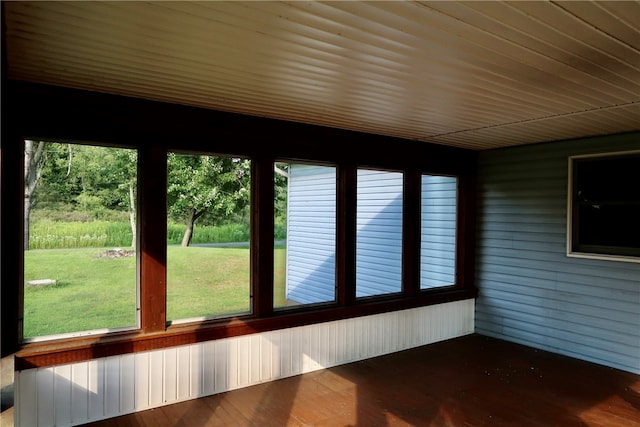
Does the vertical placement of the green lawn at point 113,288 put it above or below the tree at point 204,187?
below

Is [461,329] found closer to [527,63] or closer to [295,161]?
[295,161]

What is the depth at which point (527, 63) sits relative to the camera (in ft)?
8.12

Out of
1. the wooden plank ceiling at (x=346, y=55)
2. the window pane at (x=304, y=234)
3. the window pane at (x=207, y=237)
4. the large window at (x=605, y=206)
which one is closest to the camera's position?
the wooden plank ceiling at (x=346, y=55)

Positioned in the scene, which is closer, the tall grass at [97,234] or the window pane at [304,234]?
the tall grass at [97,234]

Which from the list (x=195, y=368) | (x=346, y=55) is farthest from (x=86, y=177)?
(x=346, y=55)

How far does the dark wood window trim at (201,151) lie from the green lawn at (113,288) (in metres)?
0.10

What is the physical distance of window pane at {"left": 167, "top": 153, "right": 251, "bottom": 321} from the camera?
361 cm

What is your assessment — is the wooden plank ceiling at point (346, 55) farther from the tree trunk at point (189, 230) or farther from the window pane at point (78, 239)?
the tree trunk at point (189, 230)

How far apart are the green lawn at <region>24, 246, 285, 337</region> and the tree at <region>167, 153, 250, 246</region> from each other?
296mm

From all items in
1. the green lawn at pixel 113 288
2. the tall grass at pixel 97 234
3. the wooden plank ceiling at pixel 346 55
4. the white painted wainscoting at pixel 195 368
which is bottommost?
the white painted wainscoting at pixel 195 368

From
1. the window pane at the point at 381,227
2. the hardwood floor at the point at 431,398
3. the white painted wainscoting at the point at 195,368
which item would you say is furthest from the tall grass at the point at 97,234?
the window pane at the point at 381,227

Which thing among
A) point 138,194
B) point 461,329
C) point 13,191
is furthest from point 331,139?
point 461,329

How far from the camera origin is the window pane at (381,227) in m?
4.98

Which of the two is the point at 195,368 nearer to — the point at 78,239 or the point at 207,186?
the point at 78,239
